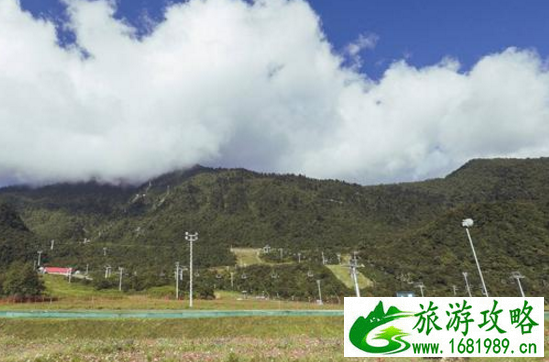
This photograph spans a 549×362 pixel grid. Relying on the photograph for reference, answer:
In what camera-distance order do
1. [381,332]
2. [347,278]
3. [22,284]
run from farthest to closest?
[347,278]
[22,284]
[381,332]

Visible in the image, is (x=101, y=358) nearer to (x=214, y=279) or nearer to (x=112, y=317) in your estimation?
(x=112, y=317)

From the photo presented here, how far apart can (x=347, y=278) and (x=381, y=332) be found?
171m

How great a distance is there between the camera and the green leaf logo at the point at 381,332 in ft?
45.9

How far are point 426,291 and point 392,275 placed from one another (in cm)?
2374

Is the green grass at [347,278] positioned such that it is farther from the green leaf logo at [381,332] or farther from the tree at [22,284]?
the green leaf logo at [381,332]

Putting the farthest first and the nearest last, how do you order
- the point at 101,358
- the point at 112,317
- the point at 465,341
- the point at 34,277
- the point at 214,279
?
the point at 214,279
the point at 34,277
the point at 112,317
the point at 101,358
the point at 465,341

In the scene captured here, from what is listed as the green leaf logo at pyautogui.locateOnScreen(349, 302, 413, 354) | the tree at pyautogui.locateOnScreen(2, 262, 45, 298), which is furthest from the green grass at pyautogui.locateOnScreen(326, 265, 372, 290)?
the green leaf logo at pyautogui.locateOnScreen(349, 302, 413, 354)

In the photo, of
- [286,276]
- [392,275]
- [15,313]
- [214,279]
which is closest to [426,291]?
[392,275]

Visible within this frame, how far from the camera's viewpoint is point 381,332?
46.4 feet

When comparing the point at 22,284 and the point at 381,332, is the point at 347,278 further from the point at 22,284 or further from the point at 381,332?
the point at 381,332

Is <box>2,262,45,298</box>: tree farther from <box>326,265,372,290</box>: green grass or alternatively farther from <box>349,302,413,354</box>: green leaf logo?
<box>349,302,413,354</box>: green leaf logo

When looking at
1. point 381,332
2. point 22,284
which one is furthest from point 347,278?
point 381,332

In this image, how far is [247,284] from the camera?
165500mm

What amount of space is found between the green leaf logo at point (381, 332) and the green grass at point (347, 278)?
490 ft
